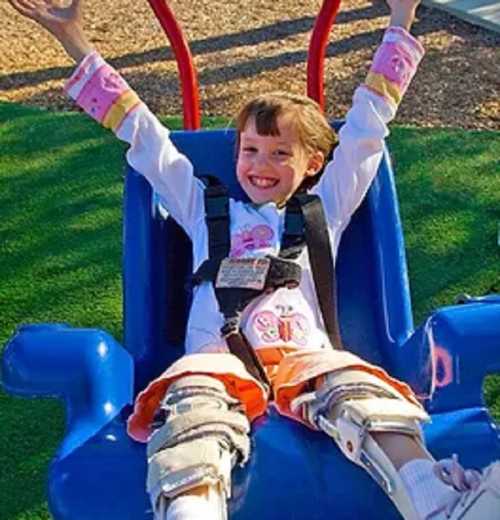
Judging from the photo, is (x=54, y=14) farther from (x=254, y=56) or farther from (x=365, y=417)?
(x=254, y=56)

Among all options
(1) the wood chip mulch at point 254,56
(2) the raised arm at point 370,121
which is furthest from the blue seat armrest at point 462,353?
(1) the wood chip mulch at point 254,56

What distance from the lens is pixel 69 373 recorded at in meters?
2.50

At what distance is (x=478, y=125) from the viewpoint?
16.5ft

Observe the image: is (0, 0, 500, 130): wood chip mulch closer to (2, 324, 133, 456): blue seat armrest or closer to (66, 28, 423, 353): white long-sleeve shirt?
(66, 28, 423, 353): white long-sleeve shirt

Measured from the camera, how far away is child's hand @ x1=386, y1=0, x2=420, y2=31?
9.54ft

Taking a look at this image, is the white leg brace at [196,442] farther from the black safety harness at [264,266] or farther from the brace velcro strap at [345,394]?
the black safety harness at [264,266]

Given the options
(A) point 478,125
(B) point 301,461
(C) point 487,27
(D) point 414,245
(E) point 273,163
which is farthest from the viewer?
(C) point 487,27

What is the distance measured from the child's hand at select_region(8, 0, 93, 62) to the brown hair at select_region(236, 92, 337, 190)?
1.30 feet

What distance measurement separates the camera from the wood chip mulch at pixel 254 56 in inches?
211

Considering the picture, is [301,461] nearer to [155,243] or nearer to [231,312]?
[231,312]

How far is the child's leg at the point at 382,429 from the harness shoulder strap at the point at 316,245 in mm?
295

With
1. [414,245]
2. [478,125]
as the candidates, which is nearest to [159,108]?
[478,125]

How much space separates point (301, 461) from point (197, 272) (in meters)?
0.65

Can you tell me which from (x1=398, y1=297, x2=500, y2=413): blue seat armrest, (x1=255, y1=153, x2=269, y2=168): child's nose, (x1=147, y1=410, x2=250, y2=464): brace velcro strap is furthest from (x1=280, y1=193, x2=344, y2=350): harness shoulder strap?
(x1=147, y1=410, x2=250, y2=464): brace velcro strap
